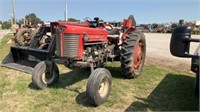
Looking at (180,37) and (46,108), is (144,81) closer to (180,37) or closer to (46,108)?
(46,108)

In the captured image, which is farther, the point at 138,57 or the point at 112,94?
the point at 138,57

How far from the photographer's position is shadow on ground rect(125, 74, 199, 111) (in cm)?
417

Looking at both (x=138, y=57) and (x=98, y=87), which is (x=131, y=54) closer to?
(x=138, y=57)

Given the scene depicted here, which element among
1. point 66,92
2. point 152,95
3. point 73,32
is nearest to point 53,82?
point 66,92

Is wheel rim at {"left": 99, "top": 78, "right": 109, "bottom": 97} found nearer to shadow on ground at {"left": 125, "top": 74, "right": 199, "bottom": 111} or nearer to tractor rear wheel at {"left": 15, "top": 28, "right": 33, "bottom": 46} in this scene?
shadow on ground at {"left": 125, "top": 74, "right": 199, "bottom": 111}

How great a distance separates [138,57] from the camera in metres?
6.18

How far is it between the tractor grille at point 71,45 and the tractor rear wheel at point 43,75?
2.69ft

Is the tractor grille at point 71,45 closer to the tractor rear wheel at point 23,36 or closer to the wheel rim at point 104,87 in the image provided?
the wheel rim at point 104,87

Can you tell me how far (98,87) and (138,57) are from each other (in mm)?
2296

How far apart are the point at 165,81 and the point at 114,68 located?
69.6 inches

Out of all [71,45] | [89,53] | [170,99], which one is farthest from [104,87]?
[170,99]

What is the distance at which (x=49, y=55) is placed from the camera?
20.2ft

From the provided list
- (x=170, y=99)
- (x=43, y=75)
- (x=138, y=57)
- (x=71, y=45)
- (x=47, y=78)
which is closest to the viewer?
(x=71, y=45)

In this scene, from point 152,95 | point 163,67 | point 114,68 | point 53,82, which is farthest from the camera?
point 163,67
